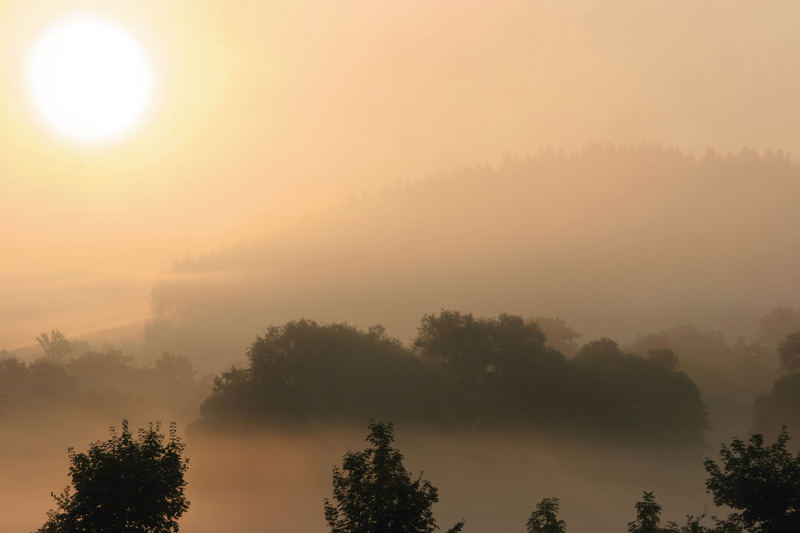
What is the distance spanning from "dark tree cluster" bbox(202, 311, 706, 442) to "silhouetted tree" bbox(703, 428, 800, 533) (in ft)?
333

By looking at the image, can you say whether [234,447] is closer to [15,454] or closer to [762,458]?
[15,454]

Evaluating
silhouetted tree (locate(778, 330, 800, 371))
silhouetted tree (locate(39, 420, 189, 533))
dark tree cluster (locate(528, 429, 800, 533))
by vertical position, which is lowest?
dark tree cluster (locate(528, 429, 800, 533))

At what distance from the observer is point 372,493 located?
43.2 m

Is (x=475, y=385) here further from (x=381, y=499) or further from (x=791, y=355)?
(x=381, y=499)

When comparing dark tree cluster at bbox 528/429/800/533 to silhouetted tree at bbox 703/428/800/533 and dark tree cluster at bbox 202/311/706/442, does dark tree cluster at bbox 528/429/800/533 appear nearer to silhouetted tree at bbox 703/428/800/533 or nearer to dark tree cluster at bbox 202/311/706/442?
silhouetted tree at bbox 703/428/800/533

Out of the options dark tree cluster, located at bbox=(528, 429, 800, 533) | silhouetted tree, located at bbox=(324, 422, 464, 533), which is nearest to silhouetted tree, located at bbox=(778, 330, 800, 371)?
dark tree cluster, located at bbox=(528, 429, 800, 533)

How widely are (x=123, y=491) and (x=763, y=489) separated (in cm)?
3900

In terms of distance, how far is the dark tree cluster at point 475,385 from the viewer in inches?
5728

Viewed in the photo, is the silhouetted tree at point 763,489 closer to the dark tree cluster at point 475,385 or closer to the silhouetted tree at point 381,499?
the silhouetted tree at point 381,499

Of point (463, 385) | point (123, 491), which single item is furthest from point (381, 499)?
point (463, 385)

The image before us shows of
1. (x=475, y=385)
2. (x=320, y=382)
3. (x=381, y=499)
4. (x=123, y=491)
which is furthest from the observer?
(x=475, y=385)

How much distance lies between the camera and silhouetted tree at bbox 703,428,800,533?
4400cm

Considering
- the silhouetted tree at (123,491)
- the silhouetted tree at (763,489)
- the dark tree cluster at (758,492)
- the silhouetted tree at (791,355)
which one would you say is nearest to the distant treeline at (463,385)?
the silhouetted tree at (791,355)

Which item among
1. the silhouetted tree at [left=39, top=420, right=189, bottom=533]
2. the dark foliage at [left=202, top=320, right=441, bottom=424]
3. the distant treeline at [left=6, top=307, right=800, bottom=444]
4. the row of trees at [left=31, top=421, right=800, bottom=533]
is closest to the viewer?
the row of trees at [left=31, top=421, right=800, bottom=533]
